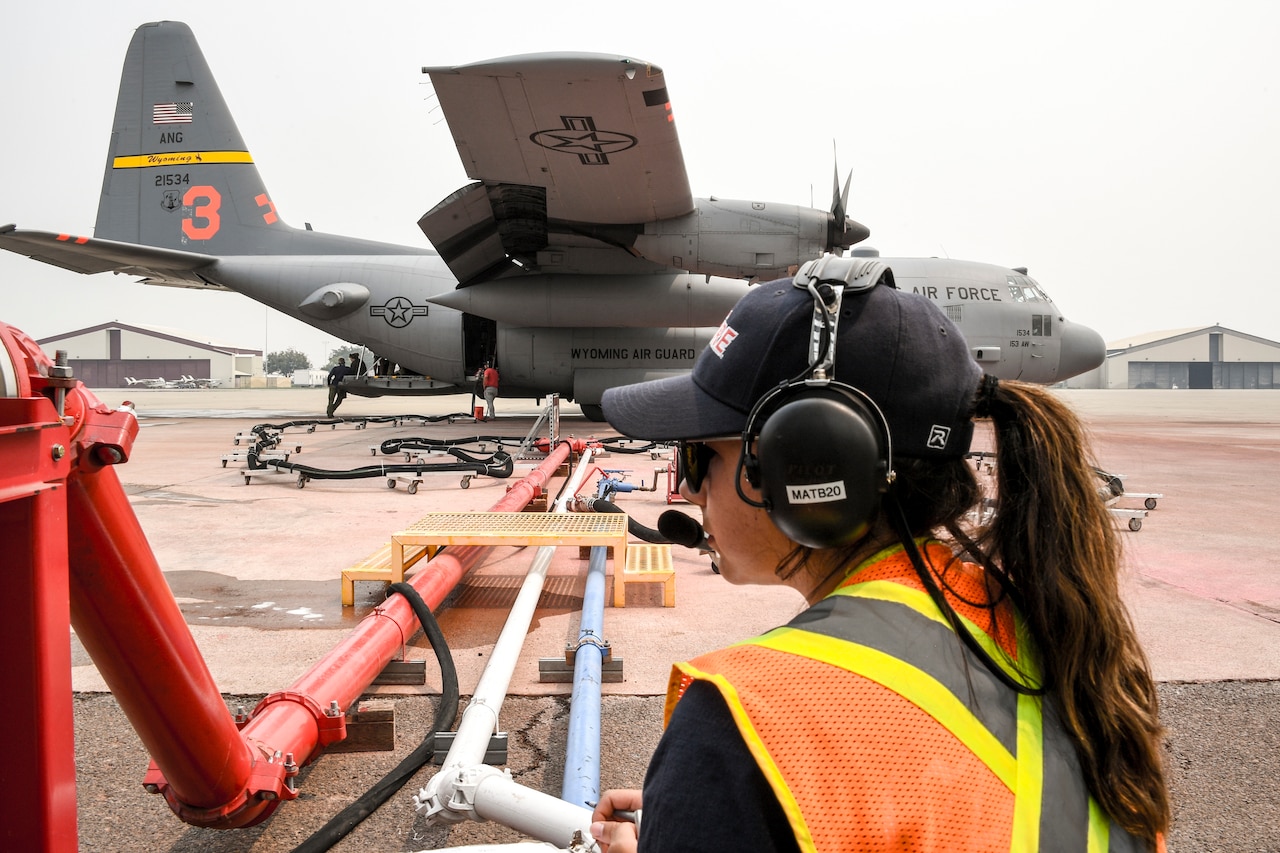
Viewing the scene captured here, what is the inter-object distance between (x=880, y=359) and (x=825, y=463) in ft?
0.57

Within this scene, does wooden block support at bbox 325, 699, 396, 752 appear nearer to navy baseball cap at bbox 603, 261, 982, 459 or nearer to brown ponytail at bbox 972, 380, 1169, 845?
navy baseball cap at bbox 603, 261, 982, 459

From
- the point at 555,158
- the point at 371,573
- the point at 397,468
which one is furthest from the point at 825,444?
the point at 555,158

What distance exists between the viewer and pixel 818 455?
3.45 feet

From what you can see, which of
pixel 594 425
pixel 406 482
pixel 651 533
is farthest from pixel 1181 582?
pixel 594 425

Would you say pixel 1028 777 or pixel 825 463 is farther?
pixel 825 463

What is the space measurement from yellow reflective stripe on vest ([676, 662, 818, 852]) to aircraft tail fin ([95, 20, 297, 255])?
1975cm

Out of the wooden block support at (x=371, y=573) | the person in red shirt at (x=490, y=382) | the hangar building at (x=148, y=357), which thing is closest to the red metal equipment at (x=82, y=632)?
the wooden block support at (x=371, y=573)

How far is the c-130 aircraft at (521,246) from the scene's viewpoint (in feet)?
34.7

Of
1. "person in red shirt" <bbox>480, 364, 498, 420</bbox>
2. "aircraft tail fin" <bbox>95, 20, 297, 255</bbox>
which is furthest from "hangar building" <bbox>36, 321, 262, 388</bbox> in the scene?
"person in red shirt" <bbox>480, 364, 498, 420</bbox>

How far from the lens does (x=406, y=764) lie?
8.62 ft

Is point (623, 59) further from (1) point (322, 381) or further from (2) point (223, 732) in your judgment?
(1) point (322, 381)

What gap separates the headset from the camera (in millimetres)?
Answer: 1062

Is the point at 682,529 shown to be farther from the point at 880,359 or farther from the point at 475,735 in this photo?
the point at 475,735

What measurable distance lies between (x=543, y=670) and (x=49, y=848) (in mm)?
2199
